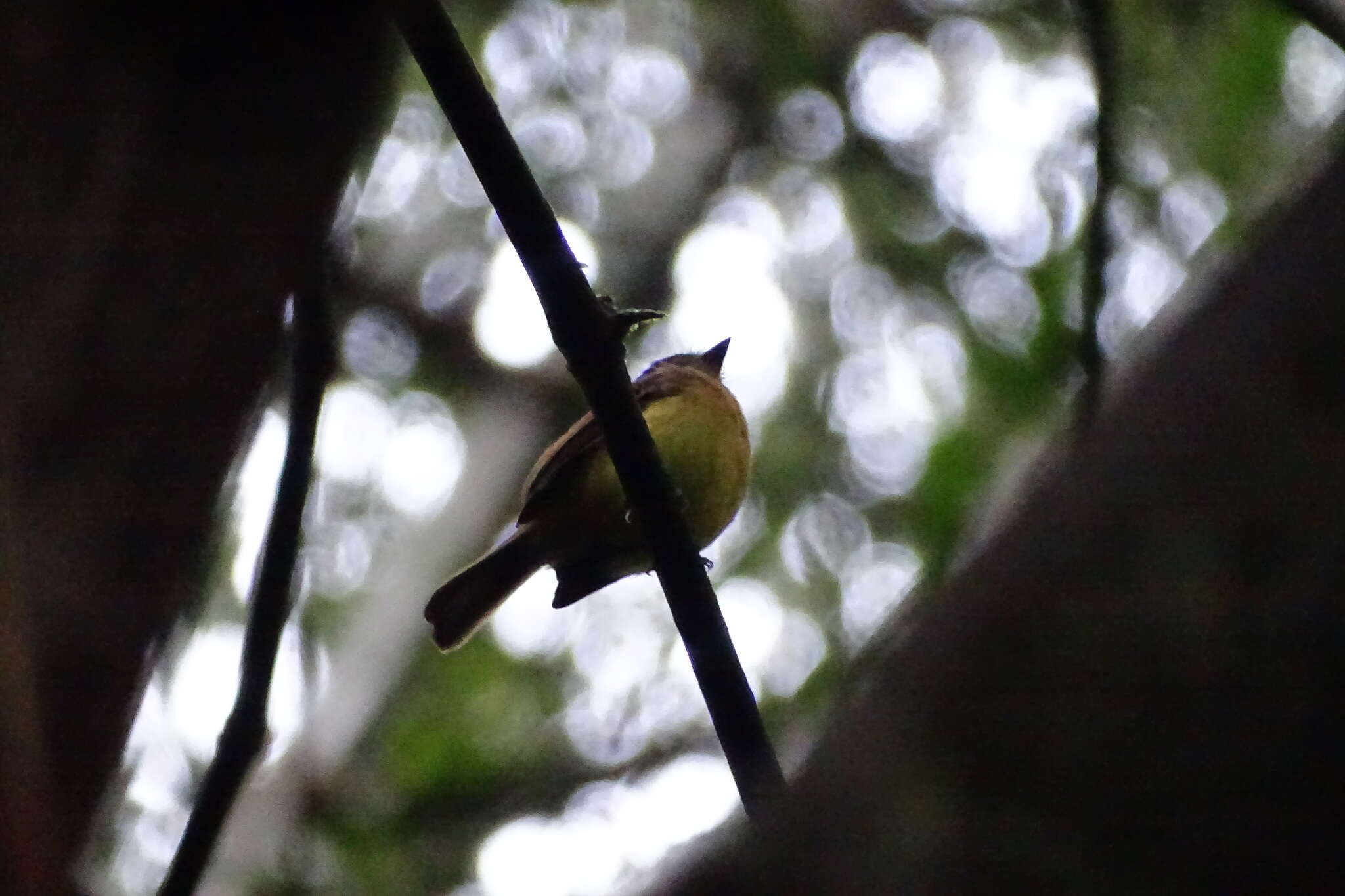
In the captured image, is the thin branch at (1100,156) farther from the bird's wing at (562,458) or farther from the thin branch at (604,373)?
the bird's wing at (562,458)

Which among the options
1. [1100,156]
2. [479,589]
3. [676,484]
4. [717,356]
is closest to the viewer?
[1100,156]

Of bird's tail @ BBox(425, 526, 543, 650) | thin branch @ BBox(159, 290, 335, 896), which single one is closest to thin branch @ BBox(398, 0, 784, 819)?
thin branch @ BBox(159, 290, 335, 896)

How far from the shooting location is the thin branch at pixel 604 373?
97.1 inches

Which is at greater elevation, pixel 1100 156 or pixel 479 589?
pixel 479 589

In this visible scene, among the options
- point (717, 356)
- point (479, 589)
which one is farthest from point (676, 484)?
point (717, 356)

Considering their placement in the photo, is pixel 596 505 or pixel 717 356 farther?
pixel 717 356

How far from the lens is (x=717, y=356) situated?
556 cm

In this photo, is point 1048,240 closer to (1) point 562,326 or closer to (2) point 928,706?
(1) point 562,326

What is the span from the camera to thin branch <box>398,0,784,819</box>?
2.47 metres

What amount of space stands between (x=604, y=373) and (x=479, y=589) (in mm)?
2158

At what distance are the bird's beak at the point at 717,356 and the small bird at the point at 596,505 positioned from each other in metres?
0.48

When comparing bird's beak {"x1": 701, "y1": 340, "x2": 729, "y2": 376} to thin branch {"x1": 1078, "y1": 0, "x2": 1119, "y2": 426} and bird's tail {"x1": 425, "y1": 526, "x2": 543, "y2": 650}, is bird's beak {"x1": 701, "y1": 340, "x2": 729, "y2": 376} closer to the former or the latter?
bird's tail {"x1": 425, "y1": 526, "x2": 543, "y2": 650}

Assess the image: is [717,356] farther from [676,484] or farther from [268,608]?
[268,608]

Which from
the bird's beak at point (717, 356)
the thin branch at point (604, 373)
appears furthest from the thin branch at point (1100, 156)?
the bird's beak at point (717, 356)
